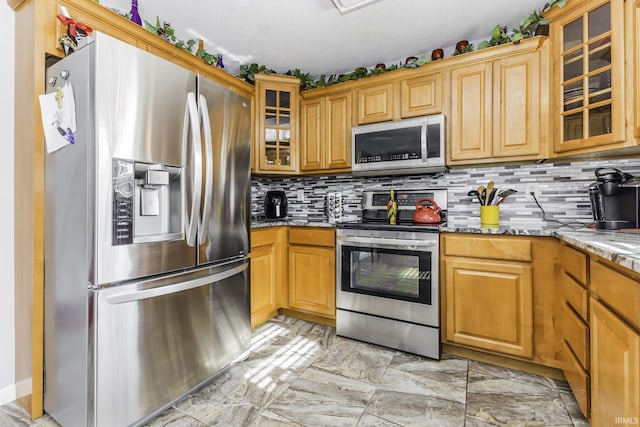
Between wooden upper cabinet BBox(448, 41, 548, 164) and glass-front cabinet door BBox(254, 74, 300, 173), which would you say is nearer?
wooden upper cabinet BBox(448, 41, 548, 164)

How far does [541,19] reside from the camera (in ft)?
6.66

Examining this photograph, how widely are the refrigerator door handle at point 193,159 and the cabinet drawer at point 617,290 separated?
1778 mm

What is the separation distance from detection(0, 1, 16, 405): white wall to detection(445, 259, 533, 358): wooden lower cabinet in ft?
8.57

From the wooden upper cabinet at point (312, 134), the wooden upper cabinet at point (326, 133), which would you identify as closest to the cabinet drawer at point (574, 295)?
the wooden upper cabinet at point (326, 133)

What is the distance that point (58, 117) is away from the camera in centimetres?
137

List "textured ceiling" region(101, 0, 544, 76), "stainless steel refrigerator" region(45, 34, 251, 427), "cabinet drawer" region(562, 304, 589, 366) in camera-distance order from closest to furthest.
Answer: "stainless steel refrigerator" region(45, 34, 251, 427)
"cabinet drawer" region(562, 304, 589, 366)
"textured ceiling" region(101, 0, 544, 76)

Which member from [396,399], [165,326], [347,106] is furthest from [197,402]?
[347,106]

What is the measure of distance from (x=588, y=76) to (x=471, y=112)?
673 millimetres

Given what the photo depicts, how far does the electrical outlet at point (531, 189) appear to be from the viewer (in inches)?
92.0

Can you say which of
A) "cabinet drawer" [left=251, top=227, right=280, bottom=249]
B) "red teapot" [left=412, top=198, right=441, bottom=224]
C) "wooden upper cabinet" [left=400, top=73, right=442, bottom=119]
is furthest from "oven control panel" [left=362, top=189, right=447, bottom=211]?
"cabinet drawer" [left=251, top=227, right=280, bottom=249]

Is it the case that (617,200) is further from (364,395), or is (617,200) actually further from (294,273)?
(294,273)

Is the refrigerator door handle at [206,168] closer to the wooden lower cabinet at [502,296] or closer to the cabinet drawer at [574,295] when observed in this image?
the wooden lower cabinet at [502,296]

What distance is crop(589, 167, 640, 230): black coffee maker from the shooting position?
1678 mm

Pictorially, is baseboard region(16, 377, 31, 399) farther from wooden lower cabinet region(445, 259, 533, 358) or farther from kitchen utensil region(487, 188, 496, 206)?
kitchen utensil region(487, 188, 496, 206)
